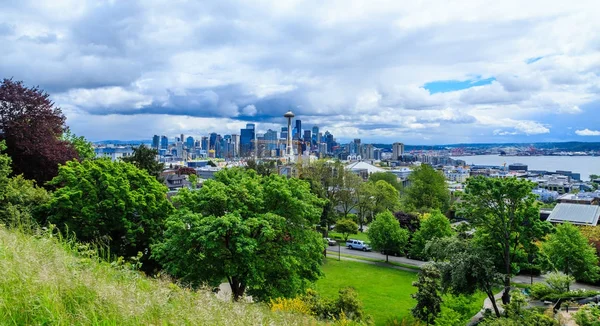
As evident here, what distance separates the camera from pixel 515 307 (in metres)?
11.6

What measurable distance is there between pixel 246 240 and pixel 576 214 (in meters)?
31.1

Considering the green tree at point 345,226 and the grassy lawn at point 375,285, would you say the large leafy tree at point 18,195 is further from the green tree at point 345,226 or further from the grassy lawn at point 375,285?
the green tree at point 345,226

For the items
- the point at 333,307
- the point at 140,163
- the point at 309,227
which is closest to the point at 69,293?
the point at 333,307

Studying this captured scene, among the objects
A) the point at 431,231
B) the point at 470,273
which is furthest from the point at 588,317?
the point at 431,231

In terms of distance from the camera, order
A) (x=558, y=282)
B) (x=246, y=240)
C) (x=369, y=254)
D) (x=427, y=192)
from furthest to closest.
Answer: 1. (x=427, y=192)
2. (x=369, y=254)
3. (x=558, y=282)
4. (x=246, y=240)

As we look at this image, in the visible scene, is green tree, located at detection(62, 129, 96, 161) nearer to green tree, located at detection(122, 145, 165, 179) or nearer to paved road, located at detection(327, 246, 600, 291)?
green tree, located at detection(122, 145, 165, 179)

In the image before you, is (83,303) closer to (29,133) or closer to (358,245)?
(29,133)

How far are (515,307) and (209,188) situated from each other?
34.6 ft

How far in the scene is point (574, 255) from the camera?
2081 centimetres

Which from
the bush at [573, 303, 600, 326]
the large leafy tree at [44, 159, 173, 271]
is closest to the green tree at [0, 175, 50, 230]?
the large leafy tree at [44, 159, 173, 271]

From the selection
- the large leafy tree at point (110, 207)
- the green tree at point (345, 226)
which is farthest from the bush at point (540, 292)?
the green tree at point (345, 226)

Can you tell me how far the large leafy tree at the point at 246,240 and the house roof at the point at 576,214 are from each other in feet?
85.4

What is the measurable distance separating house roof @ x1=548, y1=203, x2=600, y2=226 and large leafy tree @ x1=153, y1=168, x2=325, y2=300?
26036mm

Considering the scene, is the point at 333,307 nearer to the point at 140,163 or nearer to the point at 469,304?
the point at 469,304
